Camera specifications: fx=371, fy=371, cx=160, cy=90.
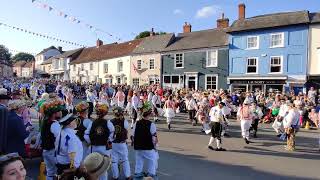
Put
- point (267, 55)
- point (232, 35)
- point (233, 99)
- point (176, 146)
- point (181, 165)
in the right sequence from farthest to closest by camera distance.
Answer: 1. point (232, 35)
2. point (267, 55)
3. point (233, 99)
4. point (176, 146)
5. point (181, 165)

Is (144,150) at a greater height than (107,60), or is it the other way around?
(107,60)

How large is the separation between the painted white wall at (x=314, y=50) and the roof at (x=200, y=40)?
26.0ft

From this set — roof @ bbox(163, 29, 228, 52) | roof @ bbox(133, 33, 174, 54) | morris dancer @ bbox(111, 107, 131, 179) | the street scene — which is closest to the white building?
the street scene

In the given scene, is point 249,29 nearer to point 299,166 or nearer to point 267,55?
point 267,55

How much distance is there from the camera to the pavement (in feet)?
30.2

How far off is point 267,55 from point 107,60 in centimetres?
2638

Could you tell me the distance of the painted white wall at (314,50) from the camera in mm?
28781

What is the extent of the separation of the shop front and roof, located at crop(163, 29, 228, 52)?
3.86 m

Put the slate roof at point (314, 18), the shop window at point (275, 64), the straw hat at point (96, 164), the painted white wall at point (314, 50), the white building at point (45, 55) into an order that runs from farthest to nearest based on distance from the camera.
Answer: the white building at point (45, 55)
the shop window at point (275, 64)
the slate roof at point (314, 18)
the painted white wall at point (314, 50)
the straw hat at point (96, 164)

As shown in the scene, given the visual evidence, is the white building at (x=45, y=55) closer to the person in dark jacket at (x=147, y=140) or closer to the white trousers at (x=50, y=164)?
the person in dark jacket at (x=147, y=140)

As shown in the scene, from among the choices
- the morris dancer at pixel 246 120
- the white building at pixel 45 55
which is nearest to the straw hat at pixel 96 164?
the morris dancer at pixel 246 120

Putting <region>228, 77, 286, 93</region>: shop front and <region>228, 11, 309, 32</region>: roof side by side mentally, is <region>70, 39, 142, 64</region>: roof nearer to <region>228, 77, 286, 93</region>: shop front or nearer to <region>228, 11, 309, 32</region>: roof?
<region>228, 11, 309, 32</region>: roof

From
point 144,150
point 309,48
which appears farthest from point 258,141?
point 309,48

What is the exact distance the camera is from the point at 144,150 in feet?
26.9
